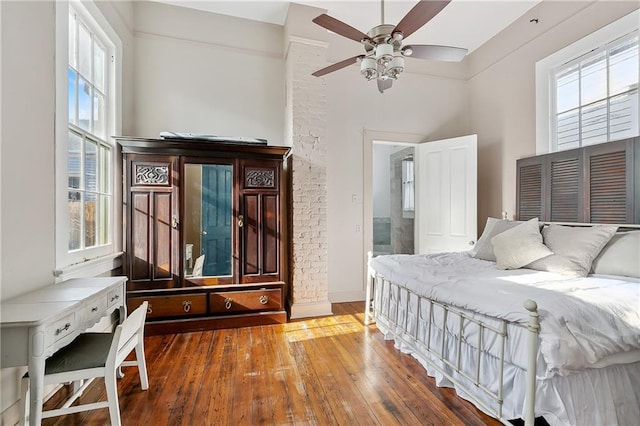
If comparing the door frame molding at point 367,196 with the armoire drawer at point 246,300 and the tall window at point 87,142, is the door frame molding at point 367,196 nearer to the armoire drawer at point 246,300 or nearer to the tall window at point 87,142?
the armoire drawer at point 246,300

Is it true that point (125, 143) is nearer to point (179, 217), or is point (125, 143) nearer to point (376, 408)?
point (179, 217)

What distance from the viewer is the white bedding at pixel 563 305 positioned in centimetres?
132

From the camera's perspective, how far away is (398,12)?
11.5 ft

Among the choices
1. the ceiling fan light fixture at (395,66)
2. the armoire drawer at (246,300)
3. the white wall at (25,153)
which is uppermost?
the ceiling fan light fixture at (395,66)

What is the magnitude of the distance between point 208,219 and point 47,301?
5.33 feet

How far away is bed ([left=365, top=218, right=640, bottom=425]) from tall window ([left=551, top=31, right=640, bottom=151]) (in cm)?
117

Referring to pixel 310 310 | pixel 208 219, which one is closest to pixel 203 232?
pixel 208 219

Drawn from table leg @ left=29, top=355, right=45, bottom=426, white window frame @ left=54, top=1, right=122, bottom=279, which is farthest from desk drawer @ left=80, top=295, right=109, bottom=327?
white window frame @ left=54, top=1, right=122, bottom=279

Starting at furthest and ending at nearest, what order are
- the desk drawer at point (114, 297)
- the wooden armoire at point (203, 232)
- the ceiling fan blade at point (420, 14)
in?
1. the wooden armoire at point (203, 232)
2. the desk drawer at point (114, 297)
3. the ceiling fan blade at point (420, 14)

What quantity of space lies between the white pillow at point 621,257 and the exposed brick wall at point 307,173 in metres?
2.48

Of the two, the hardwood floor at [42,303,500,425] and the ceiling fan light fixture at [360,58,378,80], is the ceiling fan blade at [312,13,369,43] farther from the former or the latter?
the hardwood floor at [42,303,500,425]

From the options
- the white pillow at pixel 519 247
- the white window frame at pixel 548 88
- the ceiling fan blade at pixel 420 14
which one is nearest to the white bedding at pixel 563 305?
the white pillow at pixel 519 247

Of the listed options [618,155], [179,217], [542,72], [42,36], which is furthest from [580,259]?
[42,36]

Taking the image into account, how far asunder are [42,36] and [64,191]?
39.0 inches
